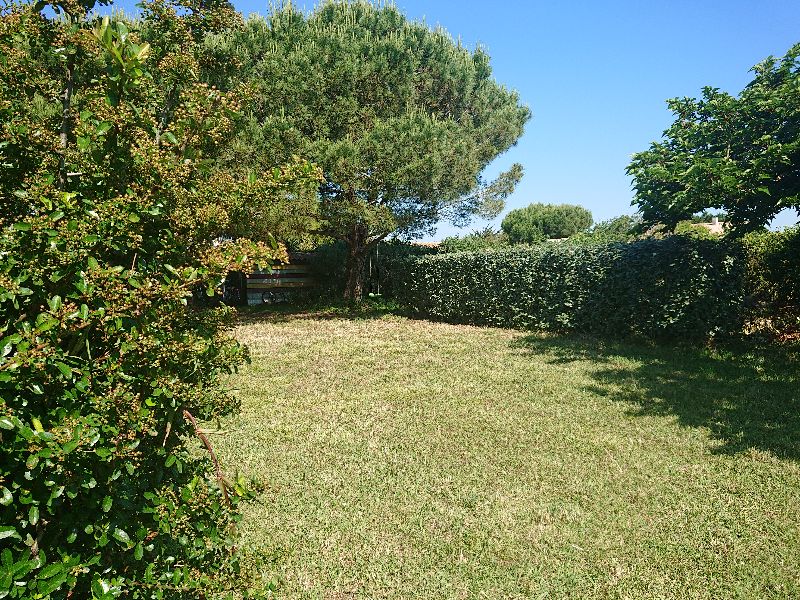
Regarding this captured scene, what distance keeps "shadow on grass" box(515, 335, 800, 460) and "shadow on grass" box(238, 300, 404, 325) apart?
597cm

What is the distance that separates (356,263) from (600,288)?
26.2ft

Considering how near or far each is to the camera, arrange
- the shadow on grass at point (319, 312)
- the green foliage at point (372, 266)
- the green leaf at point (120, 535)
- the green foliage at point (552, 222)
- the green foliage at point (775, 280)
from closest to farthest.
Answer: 1. the green leaf at point (120, 535)
2. the green foliage at point (775, 280)
3. the shadow on grass at point (319, 312)
4. the green foliage at point (372, 266)
5. the green foliage at point (552, 222)

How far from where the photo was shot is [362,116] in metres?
14.1

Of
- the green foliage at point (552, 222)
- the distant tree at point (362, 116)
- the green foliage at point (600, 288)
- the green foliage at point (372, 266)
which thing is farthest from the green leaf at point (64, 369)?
the green foliage at point (552, 222)

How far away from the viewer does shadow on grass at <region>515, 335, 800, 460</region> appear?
18.2 feet

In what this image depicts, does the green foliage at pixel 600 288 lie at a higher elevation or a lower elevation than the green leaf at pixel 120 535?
higher

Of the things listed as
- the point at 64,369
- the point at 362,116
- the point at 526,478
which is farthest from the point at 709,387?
the point at 362,116

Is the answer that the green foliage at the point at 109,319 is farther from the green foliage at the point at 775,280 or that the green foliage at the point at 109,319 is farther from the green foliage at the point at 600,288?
the green foliage at the point at 775,280

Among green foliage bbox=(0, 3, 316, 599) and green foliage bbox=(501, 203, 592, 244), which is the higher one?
green foliage bbox=(501, 203, 592, 244)

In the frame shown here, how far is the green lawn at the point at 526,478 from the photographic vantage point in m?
3.19

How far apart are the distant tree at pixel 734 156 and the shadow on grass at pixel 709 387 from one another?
2547 mm

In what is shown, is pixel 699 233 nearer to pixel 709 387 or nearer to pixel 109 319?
pixel 709 387

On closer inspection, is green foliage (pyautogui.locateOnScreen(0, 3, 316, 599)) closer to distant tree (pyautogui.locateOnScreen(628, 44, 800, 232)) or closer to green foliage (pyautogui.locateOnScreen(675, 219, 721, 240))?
distant tree (pyautogui.locateOnScreen(628, 44, 800, 232))

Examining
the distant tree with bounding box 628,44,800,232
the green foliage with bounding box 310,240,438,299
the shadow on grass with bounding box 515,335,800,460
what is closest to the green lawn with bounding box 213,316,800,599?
the shadow on grass with bounding box 515,335,800,460
